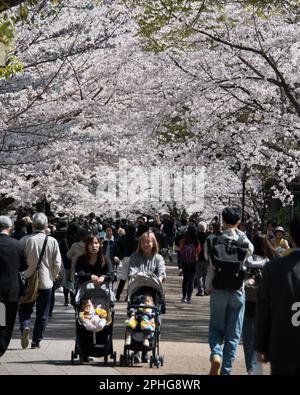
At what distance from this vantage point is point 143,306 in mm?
11031

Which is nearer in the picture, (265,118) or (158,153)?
(265,118)

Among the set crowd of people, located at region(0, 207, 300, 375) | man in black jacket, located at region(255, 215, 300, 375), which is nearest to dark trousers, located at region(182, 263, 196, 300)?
crowd of people, located at region(0, 207, 300, 375)

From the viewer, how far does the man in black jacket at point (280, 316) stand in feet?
19.8

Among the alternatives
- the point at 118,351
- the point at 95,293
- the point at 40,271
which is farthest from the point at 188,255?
the point at 95,293

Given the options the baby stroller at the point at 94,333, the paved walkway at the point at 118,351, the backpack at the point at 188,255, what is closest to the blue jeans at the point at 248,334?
the paved walkway at the point at 118,351

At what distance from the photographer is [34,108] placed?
70.6 feet

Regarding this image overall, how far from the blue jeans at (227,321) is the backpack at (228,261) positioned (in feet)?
0.30

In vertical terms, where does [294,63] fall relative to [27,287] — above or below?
above

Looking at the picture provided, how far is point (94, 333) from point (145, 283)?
32.1 inches

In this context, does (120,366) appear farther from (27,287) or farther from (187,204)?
(187,204)

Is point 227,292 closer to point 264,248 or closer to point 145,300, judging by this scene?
point 264,248

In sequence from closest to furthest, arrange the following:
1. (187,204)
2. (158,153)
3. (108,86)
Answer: (108,86), (158,153), (187,204)
